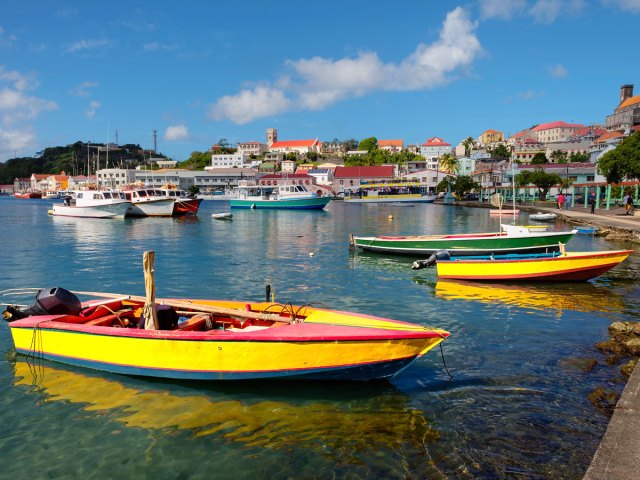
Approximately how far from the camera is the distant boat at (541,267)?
59.5ft

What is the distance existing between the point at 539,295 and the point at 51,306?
1531 cm

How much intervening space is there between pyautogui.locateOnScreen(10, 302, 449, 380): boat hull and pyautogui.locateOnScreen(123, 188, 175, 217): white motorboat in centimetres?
5173

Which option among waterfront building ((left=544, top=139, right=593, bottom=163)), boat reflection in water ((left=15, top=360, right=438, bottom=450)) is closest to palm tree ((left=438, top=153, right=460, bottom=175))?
waterfront building ((left=544, top=139, right=593, bottom=163))

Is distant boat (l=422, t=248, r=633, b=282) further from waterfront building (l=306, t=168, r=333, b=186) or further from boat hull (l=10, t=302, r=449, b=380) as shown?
waterfront building (l=306, t=168, r=333, b=186)

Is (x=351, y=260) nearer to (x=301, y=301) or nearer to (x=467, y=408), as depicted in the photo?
(x=301, y=301)

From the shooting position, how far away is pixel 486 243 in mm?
24234

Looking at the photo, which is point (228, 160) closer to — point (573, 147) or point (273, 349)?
point (573, 147)

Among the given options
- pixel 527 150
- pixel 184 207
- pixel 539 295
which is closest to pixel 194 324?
pixel 539 295

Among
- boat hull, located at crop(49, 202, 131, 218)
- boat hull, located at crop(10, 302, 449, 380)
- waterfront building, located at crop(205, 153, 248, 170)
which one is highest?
waterfront building, located at crop(205, 153, 248, 170)

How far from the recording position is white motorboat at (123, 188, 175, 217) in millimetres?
58472

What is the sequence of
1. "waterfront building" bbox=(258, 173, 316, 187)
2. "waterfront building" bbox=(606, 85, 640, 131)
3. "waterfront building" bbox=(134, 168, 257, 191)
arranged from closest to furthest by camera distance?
"waterfront building" bbox=(258, 173, 316, 187) < "waterfront building" bbox=(606, 85, 640, 131) < "waterfront building" bbox=(134, 168, 257, 191)

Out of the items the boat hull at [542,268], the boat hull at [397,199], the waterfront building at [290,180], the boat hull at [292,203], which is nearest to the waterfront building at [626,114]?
the boat hull at [397,199]

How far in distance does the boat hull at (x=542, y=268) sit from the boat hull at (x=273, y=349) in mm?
11389

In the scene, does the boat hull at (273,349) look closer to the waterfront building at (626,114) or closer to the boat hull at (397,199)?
the boat hull at (397,199)
